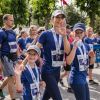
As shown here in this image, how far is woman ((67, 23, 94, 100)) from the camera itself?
6098mm

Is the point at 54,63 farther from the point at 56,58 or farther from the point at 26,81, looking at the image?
the point at 26,81

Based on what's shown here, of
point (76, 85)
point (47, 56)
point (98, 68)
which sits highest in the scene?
point (47, 56)

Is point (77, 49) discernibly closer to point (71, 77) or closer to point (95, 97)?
point (71, 77)

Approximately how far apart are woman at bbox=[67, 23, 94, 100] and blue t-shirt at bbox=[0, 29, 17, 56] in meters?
2.37

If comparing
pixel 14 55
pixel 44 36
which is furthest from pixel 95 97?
pixel 44 36

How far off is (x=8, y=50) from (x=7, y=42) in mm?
205

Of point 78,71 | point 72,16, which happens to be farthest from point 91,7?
point 78,71

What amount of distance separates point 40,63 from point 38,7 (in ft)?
132

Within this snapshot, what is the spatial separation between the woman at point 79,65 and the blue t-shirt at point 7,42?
93.4 inches

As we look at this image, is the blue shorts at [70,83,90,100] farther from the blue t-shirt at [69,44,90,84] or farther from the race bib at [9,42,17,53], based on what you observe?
the race bib at [9,42,17,53]

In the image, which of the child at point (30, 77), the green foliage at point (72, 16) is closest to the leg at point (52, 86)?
the child at point (30, 77)

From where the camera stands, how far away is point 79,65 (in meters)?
6.48

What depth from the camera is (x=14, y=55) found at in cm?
888

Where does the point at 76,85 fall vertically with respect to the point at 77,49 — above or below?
below
